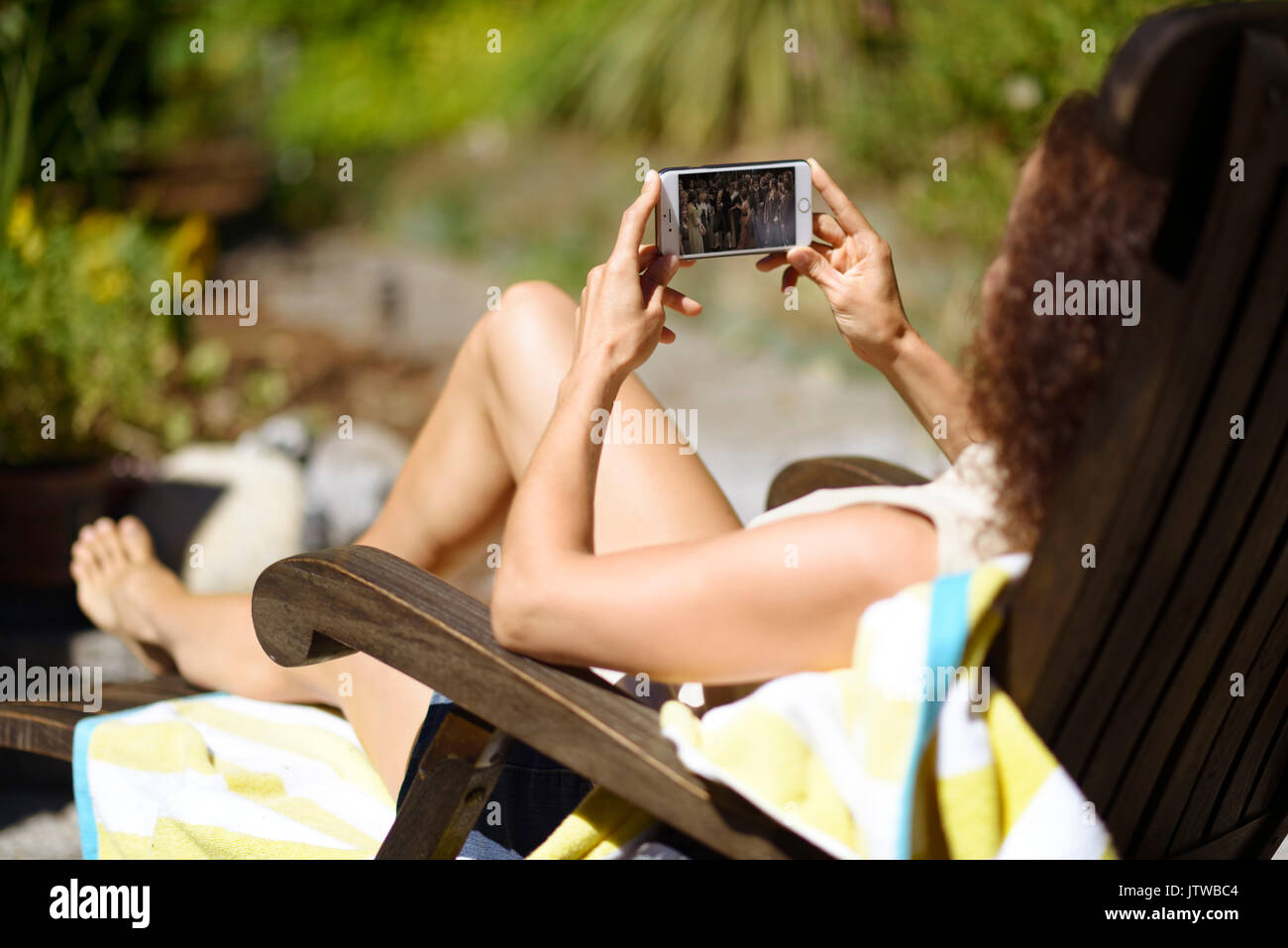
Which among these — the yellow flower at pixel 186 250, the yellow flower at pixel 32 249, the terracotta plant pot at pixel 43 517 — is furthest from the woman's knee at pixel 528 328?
the yellow flower at pixel 186 250

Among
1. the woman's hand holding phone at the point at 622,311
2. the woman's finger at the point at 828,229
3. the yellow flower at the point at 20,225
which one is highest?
the yellow flower at the point at 20,225

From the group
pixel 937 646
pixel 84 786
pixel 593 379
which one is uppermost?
pixel 593 379

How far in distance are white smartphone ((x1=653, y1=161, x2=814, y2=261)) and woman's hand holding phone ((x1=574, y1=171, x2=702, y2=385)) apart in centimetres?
5

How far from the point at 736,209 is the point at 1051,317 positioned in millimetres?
508

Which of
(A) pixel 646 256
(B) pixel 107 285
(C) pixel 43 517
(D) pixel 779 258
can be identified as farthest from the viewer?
(B) pixel 107 285

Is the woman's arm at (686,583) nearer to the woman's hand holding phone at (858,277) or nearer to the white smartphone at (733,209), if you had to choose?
the white smartphone at (733,209)

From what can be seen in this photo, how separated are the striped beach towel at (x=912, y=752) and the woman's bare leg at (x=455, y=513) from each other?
518 mm

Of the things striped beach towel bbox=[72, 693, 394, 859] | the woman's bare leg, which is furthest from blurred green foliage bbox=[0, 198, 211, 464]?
striped beach towel bbox=[72, 693, 394, 859]

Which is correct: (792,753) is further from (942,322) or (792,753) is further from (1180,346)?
(942,322)

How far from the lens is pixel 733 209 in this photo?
1495 mm

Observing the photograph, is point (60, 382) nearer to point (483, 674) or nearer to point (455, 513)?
point (455, 513)

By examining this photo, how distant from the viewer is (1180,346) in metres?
1.00

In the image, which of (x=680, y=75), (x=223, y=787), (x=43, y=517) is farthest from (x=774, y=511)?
(x=680, y=75)

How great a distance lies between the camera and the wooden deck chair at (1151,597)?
0.96 meters
